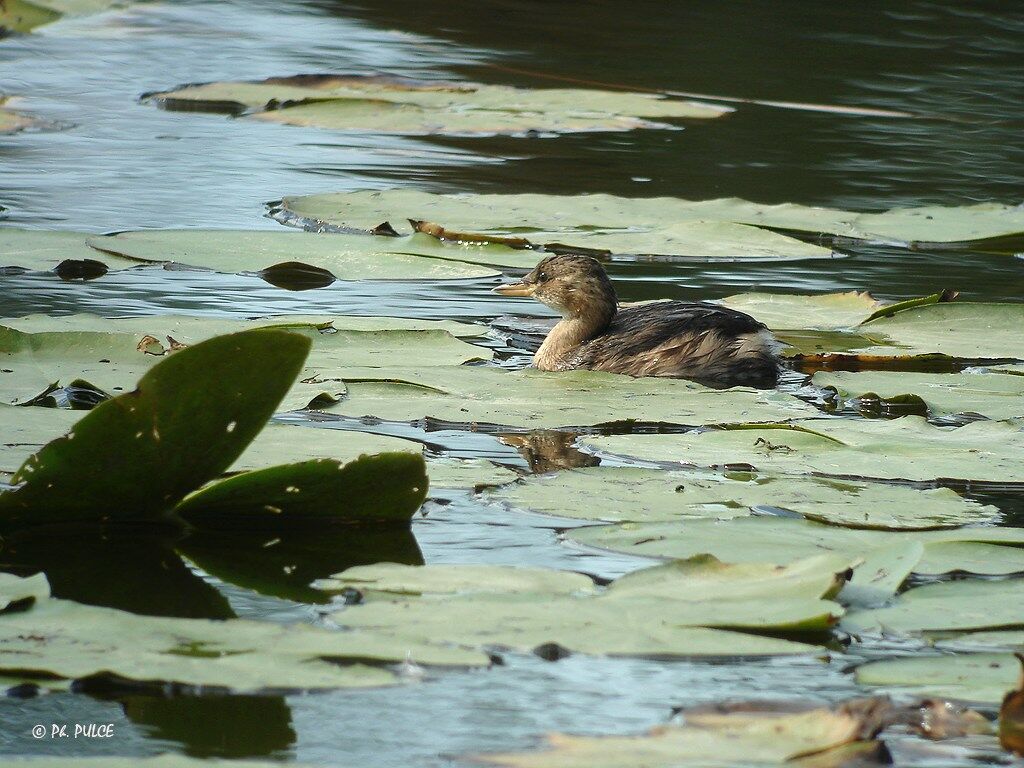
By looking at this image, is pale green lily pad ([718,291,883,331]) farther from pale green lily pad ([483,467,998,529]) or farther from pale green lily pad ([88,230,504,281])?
pale green lily pad ([483,467,998,529])

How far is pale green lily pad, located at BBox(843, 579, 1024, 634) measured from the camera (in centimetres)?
282

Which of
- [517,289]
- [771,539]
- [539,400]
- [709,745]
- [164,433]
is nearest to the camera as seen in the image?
[709,745]

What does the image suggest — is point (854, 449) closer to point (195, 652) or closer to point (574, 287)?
point (574, 287)

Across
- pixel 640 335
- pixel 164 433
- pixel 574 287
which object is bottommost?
pixel 640 335

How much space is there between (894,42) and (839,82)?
243cm

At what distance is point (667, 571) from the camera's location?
2910mm

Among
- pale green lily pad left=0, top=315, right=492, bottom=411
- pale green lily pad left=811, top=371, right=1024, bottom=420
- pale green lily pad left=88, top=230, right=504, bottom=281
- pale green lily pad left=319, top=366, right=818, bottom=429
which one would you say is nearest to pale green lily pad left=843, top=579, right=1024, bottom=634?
pale green lily pad left=319, top=366, right=818, bottom=429

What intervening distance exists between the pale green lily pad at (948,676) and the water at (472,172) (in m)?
0.06

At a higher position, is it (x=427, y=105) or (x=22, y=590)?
(x=427, y=105)

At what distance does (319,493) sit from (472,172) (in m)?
5.02

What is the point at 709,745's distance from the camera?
2.29 m

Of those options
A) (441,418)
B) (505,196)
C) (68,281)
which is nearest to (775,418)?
(441,418)

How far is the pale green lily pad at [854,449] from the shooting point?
3744 mm

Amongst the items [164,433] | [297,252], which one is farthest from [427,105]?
[164,433]
